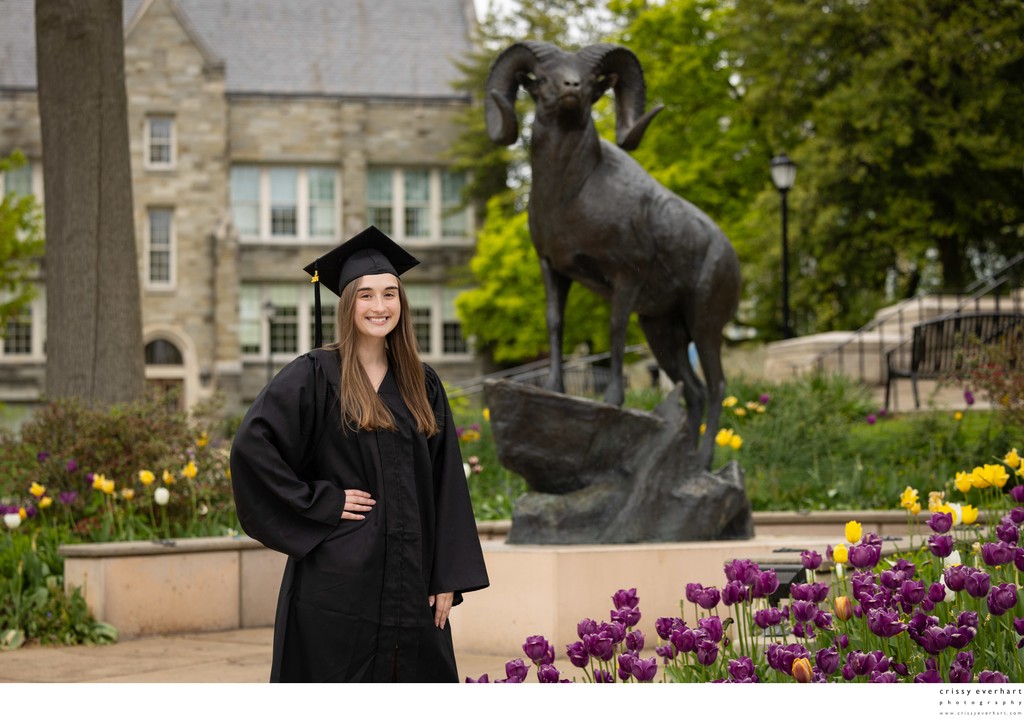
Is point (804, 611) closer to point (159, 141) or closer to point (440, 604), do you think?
point (440, 604)

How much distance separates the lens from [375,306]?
4281mm

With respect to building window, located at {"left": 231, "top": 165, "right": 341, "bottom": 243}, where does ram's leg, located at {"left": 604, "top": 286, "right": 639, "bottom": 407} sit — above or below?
below

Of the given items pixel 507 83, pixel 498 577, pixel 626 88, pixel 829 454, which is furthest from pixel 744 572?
pixel 829 454

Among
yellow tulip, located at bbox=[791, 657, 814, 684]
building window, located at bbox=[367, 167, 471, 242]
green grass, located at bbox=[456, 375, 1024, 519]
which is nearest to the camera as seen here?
yellow tulip, located at bbox=[791, 657, 814, 684]

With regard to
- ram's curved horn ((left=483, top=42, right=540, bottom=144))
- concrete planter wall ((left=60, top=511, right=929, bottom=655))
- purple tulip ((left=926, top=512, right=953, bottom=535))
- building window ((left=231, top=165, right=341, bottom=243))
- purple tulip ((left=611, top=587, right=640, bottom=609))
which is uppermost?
building window ((left=231, top=165, right=341, bottom=243))

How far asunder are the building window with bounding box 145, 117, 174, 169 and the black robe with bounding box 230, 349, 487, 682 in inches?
1501

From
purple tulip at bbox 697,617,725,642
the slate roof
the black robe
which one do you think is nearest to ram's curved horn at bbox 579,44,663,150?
the black robe

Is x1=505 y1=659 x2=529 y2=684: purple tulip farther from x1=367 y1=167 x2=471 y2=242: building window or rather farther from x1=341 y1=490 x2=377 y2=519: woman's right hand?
x1=367 y1=167 x2=471 y2=242: building window

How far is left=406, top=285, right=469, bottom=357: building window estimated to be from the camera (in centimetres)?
4250

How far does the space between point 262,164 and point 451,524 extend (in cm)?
3897

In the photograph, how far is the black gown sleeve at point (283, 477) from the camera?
4.10 m

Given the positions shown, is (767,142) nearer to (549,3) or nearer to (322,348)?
(549,3)

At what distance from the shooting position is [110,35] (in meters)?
11.6
